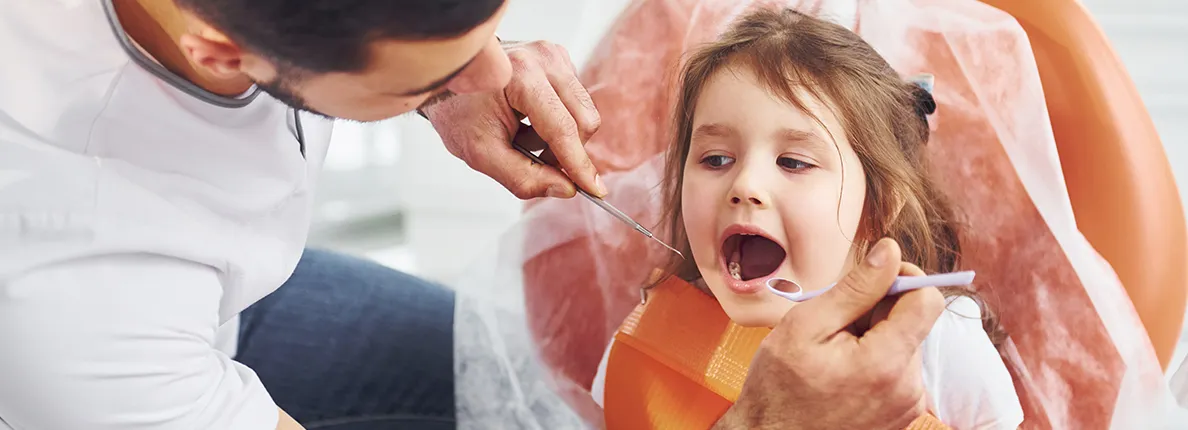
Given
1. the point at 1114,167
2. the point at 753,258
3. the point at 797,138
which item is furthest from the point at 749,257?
the point at 1114,167

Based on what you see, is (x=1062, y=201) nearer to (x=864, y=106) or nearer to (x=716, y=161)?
(x=864, y=106)

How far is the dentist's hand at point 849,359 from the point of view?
23.8 inches

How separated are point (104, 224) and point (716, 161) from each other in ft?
1.60

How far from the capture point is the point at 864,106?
0.84 metres

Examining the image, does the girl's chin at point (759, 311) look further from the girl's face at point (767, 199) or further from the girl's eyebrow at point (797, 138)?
the girl's eyebrow at point (797, 138)

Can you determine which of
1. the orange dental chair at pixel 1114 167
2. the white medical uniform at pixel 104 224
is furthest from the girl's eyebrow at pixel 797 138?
the white medical uniform at pixel 104 224

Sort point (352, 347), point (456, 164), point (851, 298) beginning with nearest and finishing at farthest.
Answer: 1. point (851, 298)
2. point (352, 347)
3. point (456, 164)

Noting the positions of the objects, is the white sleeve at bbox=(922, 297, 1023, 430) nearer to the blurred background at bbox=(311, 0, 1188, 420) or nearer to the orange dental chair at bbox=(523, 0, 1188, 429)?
the orange dental chair at bbox=(523, 0, 1188, 429)

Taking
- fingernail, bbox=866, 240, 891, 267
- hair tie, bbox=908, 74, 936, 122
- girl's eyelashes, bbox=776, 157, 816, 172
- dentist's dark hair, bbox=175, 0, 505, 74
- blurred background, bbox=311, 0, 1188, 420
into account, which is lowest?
blurred background, bbox=311, 0, 1188, 420

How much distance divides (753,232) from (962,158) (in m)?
0.25

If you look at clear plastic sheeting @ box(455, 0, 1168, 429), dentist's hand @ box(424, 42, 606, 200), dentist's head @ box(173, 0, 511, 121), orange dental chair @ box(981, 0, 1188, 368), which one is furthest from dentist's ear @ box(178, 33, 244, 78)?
orange dental chair @ box(981, 0, 1188, 368)

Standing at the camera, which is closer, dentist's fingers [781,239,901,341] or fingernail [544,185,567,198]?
dentist's fingers [781,239,901,341]

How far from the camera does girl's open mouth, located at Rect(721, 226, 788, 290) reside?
0.82m

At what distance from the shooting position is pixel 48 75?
58 cm
